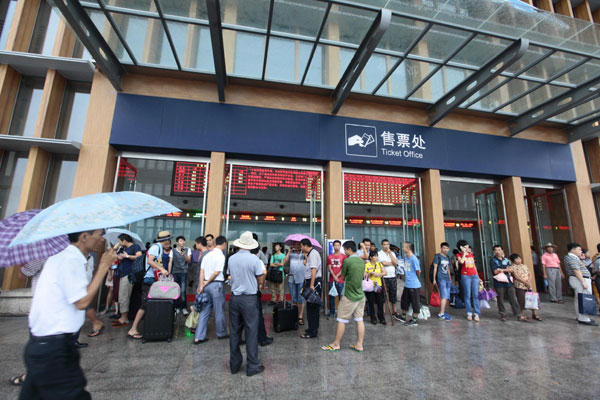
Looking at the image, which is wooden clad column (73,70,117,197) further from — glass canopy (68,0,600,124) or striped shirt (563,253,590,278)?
Result: striped shirt (563,253,590,278)

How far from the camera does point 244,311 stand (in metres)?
3.43

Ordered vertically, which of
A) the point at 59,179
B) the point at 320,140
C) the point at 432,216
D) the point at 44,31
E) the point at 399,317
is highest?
the point at 44,31

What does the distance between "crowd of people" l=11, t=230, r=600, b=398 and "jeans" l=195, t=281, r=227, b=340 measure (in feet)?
0.05

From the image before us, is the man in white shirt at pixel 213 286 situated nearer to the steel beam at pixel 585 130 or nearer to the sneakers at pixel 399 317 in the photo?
the sneakers at pixel 399 317

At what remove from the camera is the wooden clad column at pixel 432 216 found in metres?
8.53

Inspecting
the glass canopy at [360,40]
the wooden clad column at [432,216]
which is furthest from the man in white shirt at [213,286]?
the wooden clad column at [432,216]

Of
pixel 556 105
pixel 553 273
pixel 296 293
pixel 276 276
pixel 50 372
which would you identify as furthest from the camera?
pixel 553 273

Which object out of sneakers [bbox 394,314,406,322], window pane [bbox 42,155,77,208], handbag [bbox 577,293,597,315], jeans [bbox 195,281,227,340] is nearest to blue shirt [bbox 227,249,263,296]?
jeans [bbox 195,281,227,340]

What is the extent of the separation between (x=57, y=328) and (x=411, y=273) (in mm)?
6068

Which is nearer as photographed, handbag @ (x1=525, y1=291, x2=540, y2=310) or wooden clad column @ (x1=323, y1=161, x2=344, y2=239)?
handbag @ (x1=525, y1=291, x2=540, y2=310)

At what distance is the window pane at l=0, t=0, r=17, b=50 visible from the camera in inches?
300

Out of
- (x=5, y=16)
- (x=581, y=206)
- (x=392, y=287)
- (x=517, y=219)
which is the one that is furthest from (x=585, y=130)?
(x=5, y=16)

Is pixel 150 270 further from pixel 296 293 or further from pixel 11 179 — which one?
pixel 11 179

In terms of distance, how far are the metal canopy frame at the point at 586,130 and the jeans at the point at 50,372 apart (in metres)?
14.3
